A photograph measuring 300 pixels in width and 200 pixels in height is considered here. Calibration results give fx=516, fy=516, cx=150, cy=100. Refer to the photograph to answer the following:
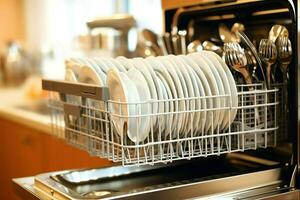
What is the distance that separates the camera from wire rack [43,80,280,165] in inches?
35.9

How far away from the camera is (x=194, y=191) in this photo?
37.1 inches

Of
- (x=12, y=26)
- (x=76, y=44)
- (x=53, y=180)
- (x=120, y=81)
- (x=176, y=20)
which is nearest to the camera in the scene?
(x=120, y=81)

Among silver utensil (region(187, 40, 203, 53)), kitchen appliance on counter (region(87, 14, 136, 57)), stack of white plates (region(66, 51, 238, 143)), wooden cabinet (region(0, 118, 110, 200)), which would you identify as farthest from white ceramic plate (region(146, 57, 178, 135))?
kitchen appliance on counter (region(87, 14, 136, 57))

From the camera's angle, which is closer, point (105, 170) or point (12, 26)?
point (105, 170)

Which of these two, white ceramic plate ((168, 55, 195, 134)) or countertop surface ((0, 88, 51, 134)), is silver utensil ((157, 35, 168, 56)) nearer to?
white ceramic plate ((168, 55, 195, 134))

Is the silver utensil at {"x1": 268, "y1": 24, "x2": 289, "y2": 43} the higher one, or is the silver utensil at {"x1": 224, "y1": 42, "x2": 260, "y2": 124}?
the silver utensil at {"x1": 268, "y1": 24, "x2": 289, "y2": 43}

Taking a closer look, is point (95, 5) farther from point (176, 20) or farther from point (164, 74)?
point (164, 74)

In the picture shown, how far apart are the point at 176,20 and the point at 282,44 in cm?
41

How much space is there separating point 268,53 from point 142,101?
0.30 m

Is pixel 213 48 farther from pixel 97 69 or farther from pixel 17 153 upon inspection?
pixel 17 153

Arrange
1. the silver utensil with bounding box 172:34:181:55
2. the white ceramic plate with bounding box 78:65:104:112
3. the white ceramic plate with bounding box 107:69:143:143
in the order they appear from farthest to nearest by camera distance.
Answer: the silver utensil with bounding box 172:34:181:55 < the white ceramic plate with bounding box 78:65:104:112 < the white ceramic plate with bounding box 107:69:143:143

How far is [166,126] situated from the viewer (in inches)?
37.6

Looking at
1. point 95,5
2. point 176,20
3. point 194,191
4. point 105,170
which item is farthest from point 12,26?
point 194,191

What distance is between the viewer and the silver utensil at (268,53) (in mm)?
1034
